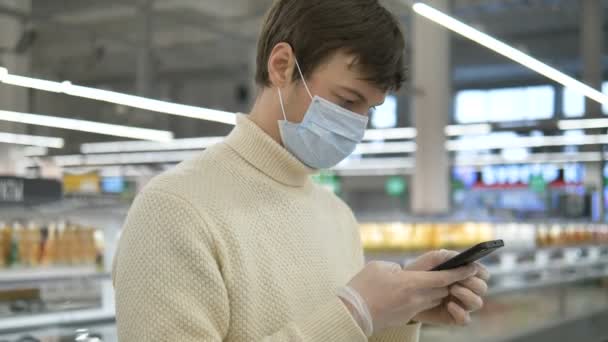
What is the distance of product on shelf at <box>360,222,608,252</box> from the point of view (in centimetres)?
827

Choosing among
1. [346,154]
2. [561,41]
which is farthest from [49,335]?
[561,41]

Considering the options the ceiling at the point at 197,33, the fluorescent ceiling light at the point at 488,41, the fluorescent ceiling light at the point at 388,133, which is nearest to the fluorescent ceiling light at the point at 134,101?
the fluorescent ceiling light at the point at 488,41

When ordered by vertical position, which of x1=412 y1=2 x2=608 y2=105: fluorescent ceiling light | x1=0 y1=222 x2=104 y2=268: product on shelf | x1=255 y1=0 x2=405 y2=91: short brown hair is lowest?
x1=0 y1=222 x2=104 y2=268: product on shelf

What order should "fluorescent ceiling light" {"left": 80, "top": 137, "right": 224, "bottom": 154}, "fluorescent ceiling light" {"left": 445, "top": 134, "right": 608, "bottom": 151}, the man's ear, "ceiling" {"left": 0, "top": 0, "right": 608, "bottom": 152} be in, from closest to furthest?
the man's ear → "fluorescent ceiling light" {"left": 445, "top": 134, "right": 608, "bottom": 151} → "ceiling" {"left": 0, "top": 0, "right": 608, "bottom": 152} → "fluorescent ceiling light" {"left": 80, "top": 137, "right": 224, "bottom": 154}

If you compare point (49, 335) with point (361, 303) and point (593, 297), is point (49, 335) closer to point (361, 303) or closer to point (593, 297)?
point (361, 303)

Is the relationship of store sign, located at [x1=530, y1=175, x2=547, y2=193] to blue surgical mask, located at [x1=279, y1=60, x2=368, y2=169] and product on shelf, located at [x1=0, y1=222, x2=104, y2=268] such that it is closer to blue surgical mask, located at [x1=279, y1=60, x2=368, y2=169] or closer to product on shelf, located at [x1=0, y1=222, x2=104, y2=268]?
product on shelf, located at [x1=0, y1=222, x2=104, y2=268]

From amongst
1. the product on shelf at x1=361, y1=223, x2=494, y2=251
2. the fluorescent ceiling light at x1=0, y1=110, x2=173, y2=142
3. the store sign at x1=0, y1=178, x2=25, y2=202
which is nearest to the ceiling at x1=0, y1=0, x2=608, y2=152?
the fluorescent ceiling light at x1=0, y1=110, x2=173, y2=142

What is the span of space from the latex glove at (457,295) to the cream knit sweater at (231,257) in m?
0.19

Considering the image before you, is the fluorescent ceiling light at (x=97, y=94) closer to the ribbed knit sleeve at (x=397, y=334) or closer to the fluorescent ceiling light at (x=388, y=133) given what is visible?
the ribbed knit sleeve at (x=397, y=334)

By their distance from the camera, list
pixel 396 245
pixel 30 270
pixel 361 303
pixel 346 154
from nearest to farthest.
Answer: pixel 361 303 → pixel 346 154 → pixel 30 270 → pixel 396 245

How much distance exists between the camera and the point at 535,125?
9.75m

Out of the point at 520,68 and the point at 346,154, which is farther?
the point at 520,68

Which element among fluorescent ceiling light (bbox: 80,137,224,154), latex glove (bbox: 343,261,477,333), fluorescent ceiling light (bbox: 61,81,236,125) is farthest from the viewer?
fluorescent ceiling light (bbox: 80,137,224,154)

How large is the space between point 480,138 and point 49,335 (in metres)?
18.4
